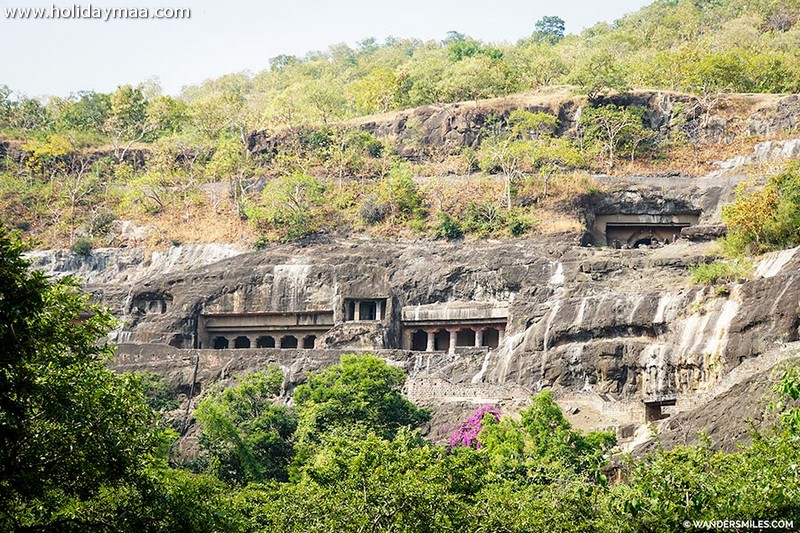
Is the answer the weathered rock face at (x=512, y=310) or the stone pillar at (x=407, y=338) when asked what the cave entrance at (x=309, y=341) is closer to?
the weathered rock face at (x=512, y=310)

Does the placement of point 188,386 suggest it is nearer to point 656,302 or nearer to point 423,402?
point 423,402

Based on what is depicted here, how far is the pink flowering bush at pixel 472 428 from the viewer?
134 feet

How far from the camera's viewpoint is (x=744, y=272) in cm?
4519

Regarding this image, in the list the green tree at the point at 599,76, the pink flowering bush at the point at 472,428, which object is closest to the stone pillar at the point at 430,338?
the pink flowering bush at the point at 472,428

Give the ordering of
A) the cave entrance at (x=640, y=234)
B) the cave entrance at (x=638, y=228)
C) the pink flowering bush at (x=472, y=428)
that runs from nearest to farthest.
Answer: the pink flowering bush at (x=472, y=428) → the cave entrance at (x=638, y=228) → the cave entrance at (x=640, y=234)

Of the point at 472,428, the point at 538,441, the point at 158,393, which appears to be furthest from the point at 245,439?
the point at 538,441

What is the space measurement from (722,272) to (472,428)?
11.5 metres

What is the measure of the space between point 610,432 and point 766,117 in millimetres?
38205

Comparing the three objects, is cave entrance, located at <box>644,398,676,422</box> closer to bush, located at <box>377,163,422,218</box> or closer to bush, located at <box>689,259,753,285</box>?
bush, located at <box>689,259,753,285</box>

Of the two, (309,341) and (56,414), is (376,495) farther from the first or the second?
(309,341)

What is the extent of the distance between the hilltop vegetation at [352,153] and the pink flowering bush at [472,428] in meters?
20.2

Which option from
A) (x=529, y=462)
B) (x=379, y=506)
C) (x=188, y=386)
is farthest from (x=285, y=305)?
(x=379, y=506)

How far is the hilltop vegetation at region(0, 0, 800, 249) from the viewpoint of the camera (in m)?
66.2

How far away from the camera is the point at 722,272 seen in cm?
4578
